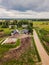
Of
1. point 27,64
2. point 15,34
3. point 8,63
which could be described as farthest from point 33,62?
point 15,34

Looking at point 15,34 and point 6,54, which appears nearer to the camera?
point 6,54

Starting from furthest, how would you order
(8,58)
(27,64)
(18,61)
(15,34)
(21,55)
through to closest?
(15,34)
(21,55)
(8,58)
(18,61)
(27,64)

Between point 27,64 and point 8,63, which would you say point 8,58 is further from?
point 27,64

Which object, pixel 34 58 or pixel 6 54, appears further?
pixel 6 54

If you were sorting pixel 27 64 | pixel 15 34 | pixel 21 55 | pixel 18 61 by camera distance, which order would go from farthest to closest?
pixel 15 34 < pixel 21 55 < pixel 18 61 < pixel 27 64

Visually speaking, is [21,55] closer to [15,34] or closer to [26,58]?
[26,58]

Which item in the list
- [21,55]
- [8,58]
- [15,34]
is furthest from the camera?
[15,34]

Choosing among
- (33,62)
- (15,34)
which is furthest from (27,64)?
(15,34)

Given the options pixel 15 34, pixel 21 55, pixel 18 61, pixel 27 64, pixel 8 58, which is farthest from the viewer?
pixel 15 34
